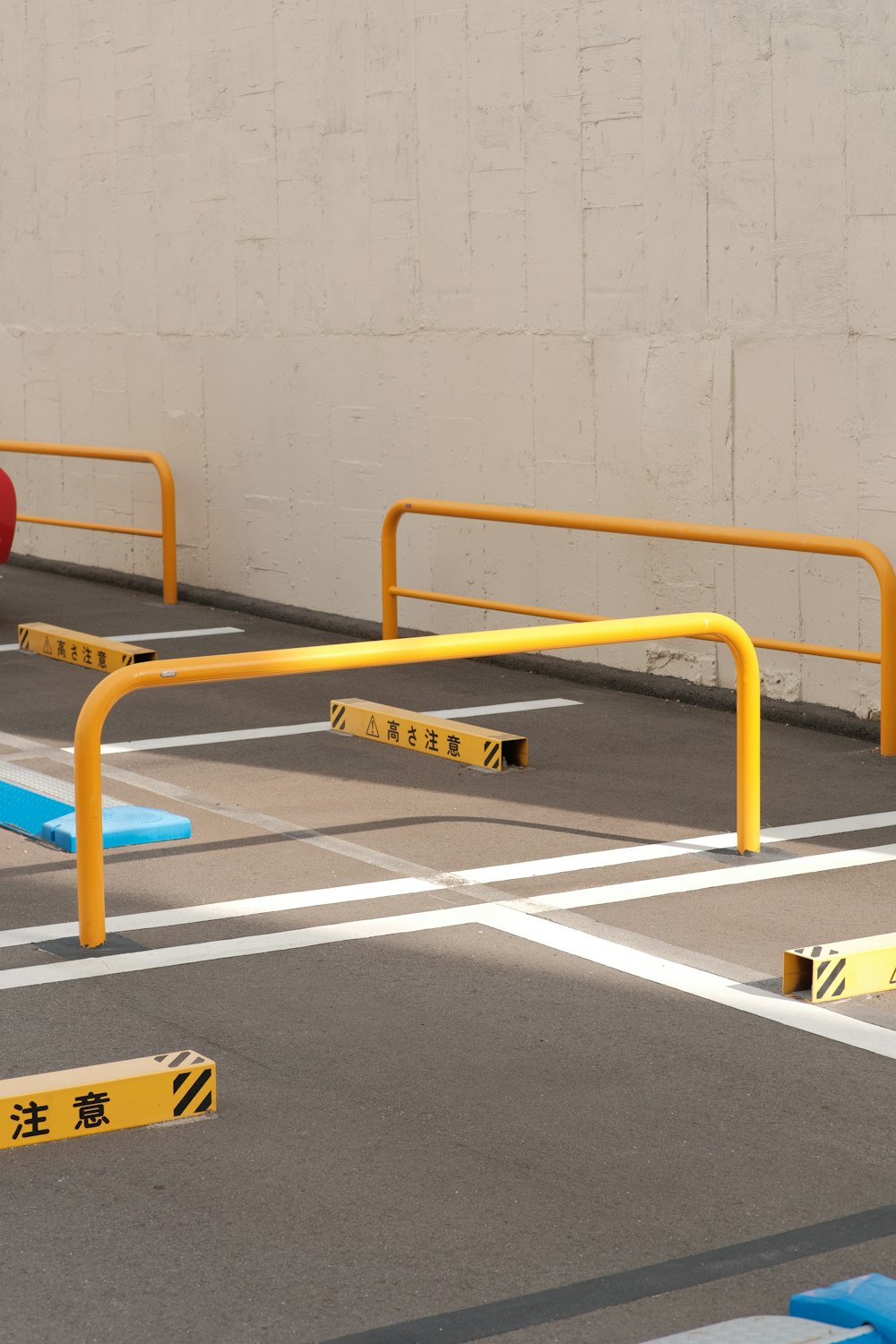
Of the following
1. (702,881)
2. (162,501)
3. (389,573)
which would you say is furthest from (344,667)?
(162,501)

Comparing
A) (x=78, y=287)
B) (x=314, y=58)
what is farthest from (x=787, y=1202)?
(x=78, y=287)

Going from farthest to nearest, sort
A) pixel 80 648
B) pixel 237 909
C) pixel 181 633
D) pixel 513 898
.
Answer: pixel 181 633, pixel 80 648, pixel 513 898, pixel 237 909

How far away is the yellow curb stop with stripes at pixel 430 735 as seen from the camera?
340 inches

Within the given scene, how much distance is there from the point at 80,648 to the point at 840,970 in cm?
693

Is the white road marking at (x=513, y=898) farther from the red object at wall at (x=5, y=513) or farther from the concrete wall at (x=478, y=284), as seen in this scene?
the red object at wall at (x=5, y=513)

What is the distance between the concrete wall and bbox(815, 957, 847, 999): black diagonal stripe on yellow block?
4.40 metres

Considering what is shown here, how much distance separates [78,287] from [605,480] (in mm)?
6439

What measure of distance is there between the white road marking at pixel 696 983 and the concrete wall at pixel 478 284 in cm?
402

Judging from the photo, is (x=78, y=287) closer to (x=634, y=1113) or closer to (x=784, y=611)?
(x=784, y=611)

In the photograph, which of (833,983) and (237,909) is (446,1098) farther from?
(237,909)

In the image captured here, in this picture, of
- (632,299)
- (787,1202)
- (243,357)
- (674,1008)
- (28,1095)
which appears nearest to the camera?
(787,1202)

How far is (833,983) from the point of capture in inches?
214

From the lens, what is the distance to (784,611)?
Answer: 32.9 feet

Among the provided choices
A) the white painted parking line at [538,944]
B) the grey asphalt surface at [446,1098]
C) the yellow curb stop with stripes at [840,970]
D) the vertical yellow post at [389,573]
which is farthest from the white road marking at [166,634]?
the yellow curb stop with stripes at [840,970]
